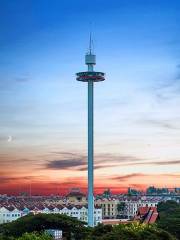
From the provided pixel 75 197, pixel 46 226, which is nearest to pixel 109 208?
pixel 75 197

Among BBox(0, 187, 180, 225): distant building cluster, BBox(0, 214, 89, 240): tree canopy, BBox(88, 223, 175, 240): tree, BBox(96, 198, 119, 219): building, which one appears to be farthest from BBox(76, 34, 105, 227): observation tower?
BBox(88, 223, 175, 240): tree

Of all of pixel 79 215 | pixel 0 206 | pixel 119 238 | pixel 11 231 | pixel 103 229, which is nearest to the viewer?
pixel 119 238

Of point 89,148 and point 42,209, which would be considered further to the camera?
point 42,209

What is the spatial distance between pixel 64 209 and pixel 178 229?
173ft

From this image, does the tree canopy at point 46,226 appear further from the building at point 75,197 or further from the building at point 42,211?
the building at point 75,197

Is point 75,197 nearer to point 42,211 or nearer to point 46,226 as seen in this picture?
point 42,211

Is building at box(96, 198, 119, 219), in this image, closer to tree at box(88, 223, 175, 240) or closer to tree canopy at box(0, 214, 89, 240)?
tree canopy at box(0, 214, 89, 240)

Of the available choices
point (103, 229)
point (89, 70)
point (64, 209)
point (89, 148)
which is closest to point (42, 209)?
point (64, 209)

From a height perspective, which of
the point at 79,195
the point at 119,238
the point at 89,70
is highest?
the point at 89,70

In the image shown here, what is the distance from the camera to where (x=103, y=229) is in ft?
136

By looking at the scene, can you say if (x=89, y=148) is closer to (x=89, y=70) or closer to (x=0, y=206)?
(x=89, y=70)

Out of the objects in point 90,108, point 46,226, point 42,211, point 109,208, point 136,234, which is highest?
point 90,108

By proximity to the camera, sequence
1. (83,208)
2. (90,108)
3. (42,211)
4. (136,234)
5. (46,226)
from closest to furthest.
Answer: (136,234)
(46,226)
(90,108)
(42,211)
(83,208)

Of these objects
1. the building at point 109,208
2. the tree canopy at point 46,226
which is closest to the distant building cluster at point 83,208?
the building at point 109,208
